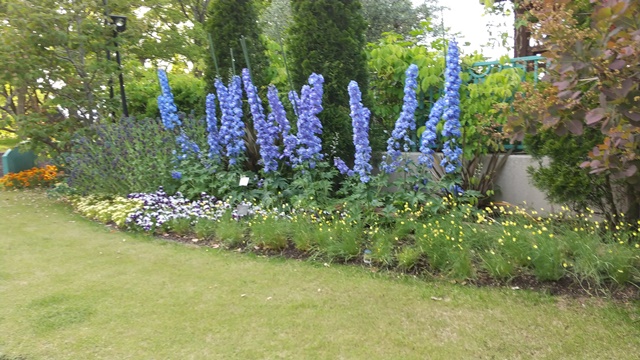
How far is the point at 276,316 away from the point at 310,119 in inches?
101

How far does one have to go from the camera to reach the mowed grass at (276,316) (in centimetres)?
259

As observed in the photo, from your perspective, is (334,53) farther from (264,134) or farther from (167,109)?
(167,109)

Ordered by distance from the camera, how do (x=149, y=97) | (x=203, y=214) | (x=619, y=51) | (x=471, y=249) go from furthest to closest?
(x=149, y=97) < (x=203, y=214) < (x=471, y=249) < (x=619, y=51)

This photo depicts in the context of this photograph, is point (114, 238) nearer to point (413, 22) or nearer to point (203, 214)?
point (203, 214)

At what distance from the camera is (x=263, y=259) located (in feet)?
13.9

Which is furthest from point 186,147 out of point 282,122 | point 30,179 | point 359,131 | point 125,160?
point 30,179

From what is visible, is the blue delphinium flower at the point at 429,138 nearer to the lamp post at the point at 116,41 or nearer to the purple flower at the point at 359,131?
the purple flower at the point at 359,131

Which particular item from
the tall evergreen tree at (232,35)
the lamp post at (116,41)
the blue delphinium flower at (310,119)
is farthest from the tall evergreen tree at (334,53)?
the lamp post at (116,41)

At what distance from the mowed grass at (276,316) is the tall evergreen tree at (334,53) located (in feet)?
7.15

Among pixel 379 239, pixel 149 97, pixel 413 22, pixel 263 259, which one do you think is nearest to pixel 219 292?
pixel 263 259

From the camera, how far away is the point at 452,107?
14.8 feet

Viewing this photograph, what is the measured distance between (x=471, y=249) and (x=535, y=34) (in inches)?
69.0

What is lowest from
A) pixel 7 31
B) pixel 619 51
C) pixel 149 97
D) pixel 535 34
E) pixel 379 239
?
pixel 379 239

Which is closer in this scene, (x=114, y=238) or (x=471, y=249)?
(x=471, y=249)
